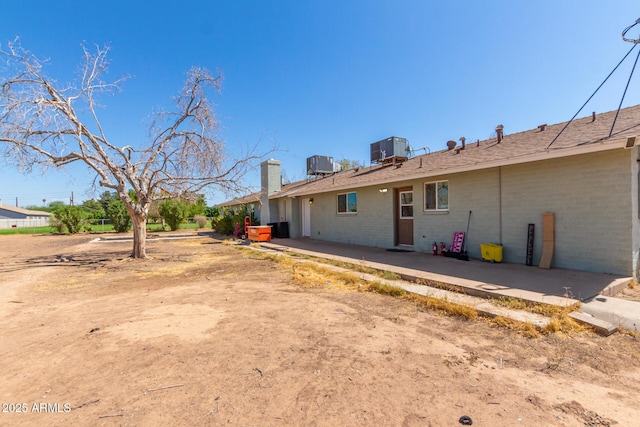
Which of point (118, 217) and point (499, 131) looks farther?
point (118, 217)

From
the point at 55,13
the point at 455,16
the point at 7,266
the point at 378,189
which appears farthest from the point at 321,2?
the point at 7,266

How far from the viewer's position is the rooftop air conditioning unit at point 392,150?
13141mm

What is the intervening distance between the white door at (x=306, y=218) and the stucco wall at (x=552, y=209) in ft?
23.1

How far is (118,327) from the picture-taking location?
4.01 meters

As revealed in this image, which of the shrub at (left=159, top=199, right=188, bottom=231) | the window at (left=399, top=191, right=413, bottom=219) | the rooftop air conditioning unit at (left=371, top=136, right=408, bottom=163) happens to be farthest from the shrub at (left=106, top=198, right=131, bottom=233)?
the window at (left=399, top=191, right=413, bottom=219)

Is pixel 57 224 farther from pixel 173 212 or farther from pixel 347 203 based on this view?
pixel 347 203

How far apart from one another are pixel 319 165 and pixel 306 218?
406 centimetres

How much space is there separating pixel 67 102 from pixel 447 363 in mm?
12157

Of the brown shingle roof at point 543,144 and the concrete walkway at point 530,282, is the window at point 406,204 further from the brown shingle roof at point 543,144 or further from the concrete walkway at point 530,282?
the concrete walkway at point 530,282

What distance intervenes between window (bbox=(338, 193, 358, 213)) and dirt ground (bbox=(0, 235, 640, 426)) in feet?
25.7

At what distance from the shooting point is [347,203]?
520 inches

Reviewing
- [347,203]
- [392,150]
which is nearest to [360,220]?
[347,203]

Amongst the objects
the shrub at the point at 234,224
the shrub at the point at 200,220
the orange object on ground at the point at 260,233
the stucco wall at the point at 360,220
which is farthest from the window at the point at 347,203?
the shrub at the point at 200,220

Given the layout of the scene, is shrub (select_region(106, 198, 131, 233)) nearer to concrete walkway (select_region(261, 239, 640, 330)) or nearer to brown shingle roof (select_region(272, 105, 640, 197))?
brown shingle roof (select_region(272, 105, 640, 197))
